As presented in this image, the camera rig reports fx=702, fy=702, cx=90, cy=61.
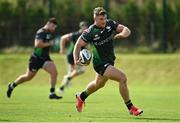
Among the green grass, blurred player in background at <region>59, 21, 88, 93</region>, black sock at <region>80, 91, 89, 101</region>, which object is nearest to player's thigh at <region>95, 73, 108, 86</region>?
black sock at <region>80, 91, 89, 101</region>

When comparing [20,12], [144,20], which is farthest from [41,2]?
[144,20]

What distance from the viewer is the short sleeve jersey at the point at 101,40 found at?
→ 1407cm

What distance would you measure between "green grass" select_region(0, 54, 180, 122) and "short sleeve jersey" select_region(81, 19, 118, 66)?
44.7 inches

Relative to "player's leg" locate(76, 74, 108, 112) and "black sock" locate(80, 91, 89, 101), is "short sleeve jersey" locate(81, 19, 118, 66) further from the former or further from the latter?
"black sock" locate(80, 91, 89, 101)

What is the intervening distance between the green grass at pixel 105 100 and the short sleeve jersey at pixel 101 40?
1.14 metres

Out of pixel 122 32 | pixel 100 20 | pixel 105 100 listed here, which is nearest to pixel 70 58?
pixel 105 100

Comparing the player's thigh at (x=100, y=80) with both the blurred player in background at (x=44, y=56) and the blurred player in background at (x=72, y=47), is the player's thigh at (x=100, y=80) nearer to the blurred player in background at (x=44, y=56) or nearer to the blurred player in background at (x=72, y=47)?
the blurred player in background at (x=44, y=56)

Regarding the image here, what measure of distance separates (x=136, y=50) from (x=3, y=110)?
24.8 meters

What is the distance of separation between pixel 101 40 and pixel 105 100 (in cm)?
504

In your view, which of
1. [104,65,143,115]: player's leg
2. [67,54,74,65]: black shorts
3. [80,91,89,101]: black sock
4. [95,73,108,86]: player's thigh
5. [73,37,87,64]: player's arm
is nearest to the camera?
[104,65,143,115]: player's leg

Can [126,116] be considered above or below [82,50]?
below

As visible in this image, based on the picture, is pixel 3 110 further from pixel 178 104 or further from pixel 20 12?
pixel 20 12

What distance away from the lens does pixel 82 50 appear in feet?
47.2

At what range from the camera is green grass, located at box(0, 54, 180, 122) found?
1345 centimetres
